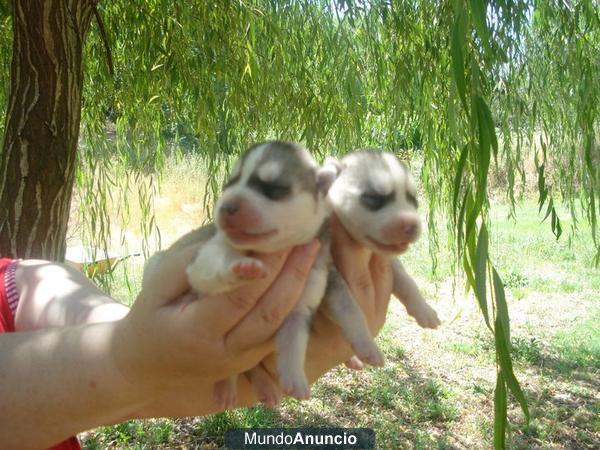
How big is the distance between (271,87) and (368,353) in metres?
1.72

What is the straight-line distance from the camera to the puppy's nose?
1131mm

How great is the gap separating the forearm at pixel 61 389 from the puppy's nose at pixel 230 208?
0.38m

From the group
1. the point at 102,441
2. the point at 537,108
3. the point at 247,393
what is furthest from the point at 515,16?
the point at 102,441

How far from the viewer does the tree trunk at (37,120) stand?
2.23m

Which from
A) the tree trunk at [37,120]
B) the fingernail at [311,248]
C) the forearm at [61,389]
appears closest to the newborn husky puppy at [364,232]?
the fingernail at [311,248]

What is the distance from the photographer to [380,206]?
137 centimetres

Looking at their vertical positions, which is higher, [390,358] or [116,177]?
[116,177]

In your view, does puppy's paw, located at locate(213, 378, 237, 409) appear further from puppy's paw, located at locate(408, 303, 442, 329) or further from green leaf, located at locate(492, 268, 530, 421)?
green leaf, located at locate(492, 268, 530, 421)

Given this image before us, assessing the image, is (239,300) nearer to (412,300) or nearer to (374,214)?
(374,214)

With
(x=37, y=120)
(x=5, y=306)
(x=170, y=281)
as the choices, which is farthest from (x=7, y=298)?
(x=37, y=120)

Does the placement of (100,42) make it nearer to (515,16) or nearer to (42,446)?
(515,16)

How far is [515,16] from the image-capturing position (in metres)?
2.26

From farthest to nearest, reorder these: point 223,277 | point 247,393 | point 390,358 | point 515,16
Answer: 1. point 390,358
2. point 515,16
3. point 247,393
4. point 223,277

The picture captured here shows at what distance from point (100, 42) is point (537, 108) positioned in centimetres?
225
